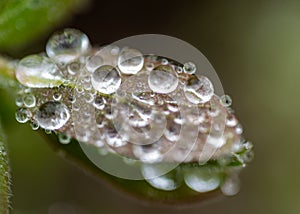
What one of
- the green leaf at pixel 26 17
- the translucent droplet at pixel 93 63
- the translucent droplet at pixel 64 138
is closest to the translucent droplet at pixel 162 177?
the translucent droplet at pixel 64 138

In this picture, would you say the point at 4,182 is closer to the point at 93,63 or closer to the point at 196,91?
the point at 93,63

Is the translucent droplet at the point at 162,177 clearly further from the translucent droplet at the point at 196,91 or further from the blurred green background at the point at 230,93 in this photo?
the blurred green background at the point at 230,93

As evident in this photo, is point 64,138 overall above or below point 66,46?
below

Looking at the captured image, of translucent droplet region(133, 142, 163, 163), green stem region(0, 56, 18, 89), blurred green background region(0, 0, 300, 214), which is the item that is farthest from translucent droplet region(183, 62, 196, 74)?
blurred green background region(0, 0, 300, 214)

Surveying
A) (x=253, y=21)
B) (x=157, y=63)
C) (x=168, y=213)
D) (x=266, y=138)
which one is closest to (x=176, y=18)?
(x=253, y=21)

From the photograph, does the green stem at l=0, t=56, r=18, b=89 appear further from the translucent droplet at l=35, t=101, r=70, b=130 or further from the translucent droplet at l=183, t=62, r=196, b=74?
the translucent droplet at l=183, t=62, r=196, b=74

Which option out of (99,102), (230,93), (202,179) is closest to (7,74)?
(99,102)
